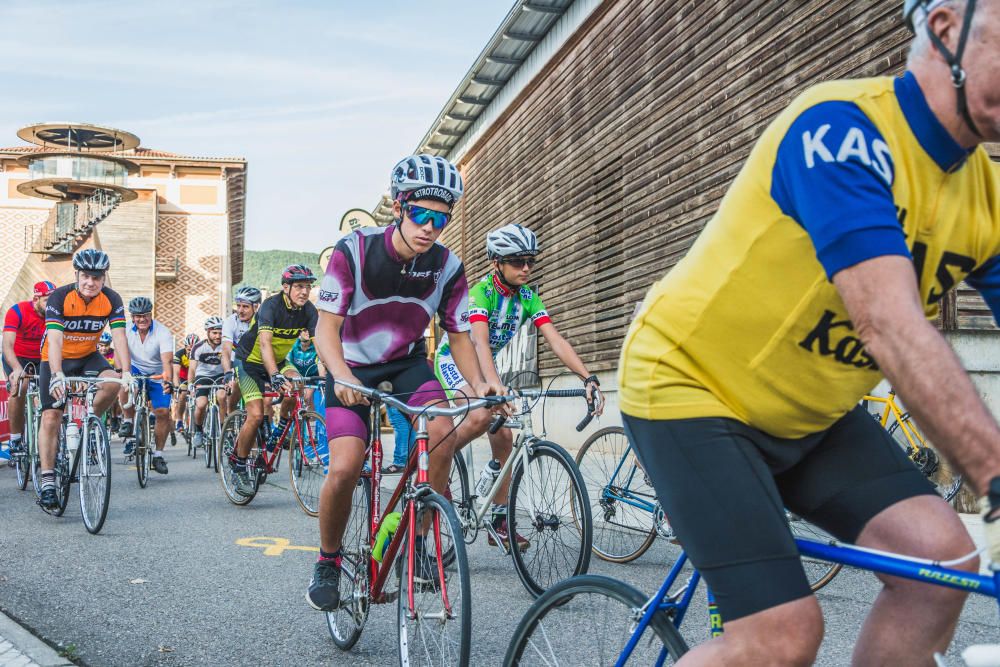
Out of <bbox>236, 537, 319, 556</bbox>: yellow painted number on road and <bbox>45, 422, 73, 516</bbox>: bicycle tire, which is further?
<bbox>45, 422, 73, 516</bbox>: bicycle tire

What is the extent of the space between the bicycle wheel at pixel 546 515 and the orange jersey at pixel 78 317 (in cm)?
504

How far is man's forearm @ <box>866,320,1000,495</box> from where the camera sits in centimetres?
152

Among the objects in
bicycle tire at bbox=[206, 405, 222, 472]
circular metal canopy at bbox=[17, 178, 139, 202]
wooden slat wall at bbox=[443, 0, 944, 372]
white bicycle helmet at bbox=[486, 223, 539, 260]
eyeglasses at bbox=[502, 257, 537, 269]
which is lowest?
bicycle tire at bbox=[206, 405, 222, 472]

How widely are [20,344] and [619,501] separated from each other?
7.66 m

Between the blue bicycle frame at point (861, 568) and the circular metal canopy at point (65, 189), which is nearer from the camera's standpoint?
the blue bicycle frame at point (861, 568)

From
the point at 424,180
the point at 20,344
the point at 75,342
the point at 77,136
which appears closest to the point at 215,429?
the point at 20,344

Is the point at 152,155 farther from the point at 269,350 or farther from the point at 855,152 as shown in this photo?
the point at 855,152

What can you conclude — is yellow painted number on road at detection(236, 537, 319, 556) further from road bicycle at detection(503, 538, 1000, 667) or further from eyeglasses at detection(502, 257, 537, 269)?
road bicycle at detection(503, 538, 1000, 667)

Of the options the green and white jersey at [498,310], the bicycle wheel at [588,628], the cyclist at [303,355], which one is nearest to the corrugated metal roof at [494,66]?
the cyclist at [303,355]

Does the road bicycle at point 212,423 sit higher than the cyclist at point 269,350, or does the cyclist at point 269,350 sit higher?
the cyclist at point 269,350

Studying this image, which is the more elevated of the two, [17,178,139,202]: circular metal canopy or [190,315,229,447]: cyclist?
[17,178,139,202]: circular metal canopy

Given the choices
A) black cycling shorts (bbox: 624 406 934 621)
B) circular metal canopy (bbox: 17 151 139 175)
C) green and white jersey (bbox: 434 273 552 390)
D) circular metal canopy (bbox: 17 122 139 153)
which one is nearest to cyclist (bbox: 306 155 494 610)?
green and white jersey (bbox: 434 273 552 390)

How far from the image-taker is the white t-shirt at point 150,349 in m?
13.5

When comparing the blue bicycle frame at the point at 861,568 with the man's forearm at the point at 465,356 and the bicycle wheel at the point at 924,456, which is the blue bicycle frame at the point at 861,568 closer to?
the man's forearm at the point at 465,356
